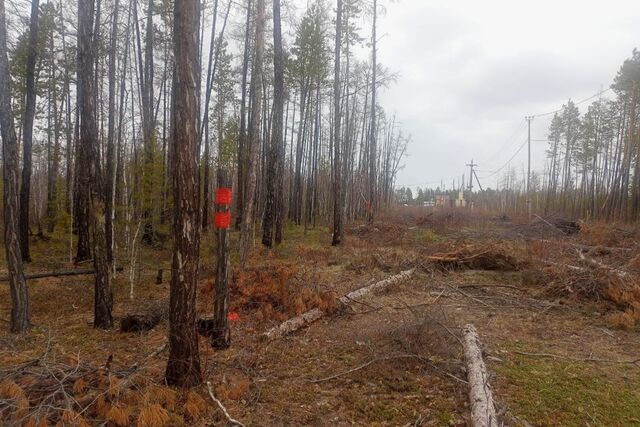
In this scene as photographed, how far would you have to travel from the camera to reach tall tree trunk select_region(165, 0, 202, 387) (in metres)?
3.47

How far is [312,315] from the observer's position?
20.4 ft

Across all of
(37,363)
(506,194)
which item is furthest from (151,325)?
(506,194)

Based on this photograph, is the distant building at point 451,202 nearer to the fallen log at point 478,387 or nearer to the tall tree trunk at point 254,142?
the tall tree trunk at point 254,142

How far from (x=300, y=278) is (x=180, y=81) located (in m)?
4.89

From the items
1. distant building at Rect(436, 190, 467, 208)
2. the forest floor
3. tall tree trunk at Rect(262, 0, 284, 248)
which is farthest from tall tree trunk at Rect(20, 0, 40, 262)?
distant building at Rect(436, 190, 467, 208)

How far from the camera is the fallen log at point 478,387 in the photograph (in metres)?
3.08

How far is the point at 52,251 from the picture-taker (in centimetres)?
1429

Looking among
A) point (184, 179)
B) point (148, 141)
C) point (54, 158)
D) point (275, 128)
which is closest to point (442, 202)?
point (275, 128)

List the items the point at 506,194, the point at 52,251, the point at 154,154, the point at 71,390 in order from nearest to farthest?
the point at 71,390
the point at 154,154
the point at 52,251
the point at 506,194

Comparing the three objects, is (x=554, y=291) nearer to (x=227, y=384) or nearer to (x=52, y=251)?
(x=227, y=384)

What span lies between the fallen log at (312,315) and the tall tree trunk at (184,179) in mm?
1794

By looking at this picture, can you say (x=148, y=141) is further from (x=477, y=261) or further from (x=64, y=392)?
(x=477, y=261)

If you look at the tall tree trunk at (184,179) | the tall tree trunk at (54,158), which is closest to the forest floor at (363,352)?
the tall tree trunk at (184,179)

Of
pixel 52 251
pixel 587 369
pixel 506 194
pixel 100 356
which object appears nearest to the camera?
pixel 587 369
